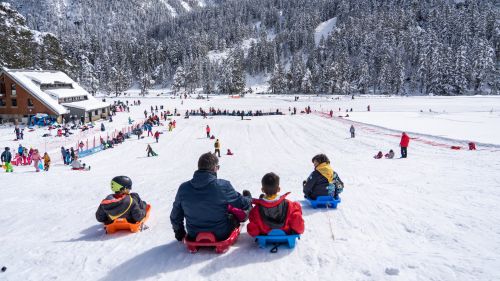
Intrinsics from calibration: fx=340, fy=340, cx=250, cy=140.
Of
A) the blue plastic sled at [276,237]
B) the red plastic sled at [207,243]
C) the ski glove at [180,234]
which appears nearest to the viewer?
the red plastic sled at [207,243]

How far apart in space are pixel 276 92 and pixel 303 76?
9985mm

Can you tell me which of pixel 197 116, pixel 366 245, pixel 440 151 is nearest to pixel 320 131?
pixel 440 151

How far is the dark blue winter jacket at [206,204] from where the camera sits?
527 centimetres

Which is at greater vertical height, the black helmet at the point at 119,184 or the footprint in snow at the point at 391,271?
the black helmet at the point at 119,184

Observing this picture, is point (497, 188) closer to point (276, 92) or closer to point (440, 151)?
point (440, 151)

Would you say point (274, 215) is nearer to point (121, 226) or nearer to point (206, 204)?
point (206, 204)

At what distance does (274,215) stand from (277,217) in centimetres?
6

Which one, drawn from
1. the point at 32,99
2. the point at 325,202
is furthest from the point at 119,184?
the point at 32,99

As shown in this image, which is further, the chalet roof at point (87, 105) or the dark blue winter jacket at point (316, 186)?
the chalet roof at point (87, 105)

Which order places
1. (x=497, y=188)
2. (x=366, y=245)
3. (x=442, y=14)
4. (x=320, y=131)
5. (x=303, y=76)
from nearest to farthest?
1. (x=366, y=245)
2. (x=497, y=188)
3. (x=320, y=131)
4. (x=303, y=76)
5. (x=442, y=14)

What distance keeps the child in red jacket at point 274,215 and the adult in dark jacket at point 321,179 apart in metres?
2.28

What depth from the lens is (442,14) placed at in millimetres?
124188

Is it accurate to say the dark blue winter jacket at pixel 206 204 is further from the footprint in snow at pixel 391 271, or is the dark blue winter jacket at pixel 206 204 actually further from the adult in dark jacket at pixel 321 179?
the adult in dark jacket at pixel 321 179

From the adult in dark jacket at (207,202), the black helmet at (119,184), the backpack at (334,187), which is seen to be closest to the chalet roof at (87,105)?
the black helmet at (119,184)
